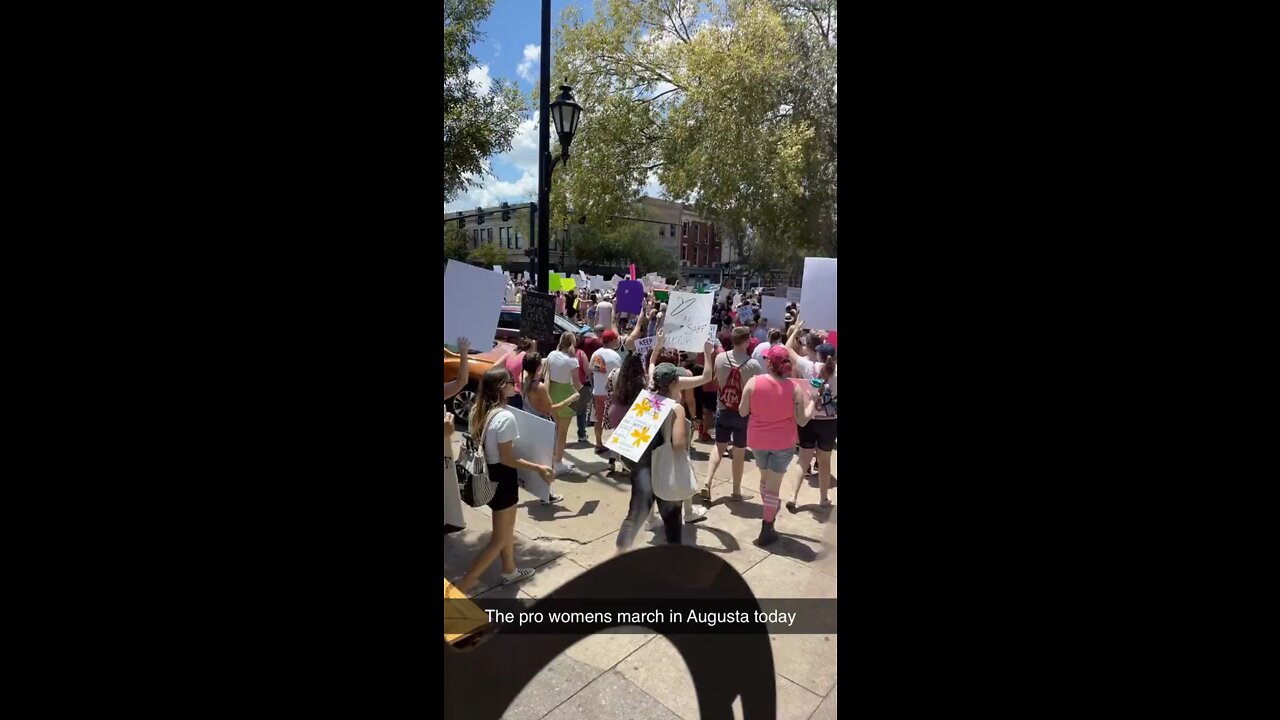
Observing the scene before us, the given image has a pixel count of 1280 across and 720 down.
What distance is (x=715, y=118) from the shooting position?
40.2ft

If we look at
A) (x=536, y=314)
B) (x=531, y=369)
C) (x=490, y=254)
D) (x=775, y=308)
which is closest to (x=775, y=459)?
(x=531, y=369)

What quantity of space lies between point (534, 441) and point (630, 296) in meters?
5.10

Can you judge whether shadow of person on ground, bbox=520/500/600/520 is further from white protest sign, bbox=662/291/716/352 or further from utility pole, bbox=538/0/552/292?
utility pole, bbox=538/0/552/292

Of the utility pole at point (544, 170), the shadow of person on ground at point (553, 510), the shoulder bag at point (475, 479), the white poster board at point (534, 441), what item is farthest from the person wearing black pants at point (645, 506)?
the utility pole at point (544, 170)

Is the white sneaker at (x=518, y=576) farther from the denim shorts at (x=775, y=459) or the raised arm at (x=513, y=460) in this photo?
the denim shorts at (x=775, y=459)

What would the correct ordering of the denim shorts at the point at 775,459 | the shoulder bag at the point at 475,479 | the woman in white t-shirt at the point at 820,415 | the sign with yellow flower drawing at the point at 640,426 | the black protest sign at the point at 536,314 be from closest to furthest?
the shoulder bag at the point at 475,479
the sign with yellow flower drawing at the point at 640,426
the denim shorts at the point at 775,459
the woman in white t-shirt at the point at 820,415
the black protest sign at the point at 536,314

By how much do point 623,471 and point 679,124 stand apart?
869 centimetres

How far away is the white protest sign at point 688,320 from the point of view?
18.5 ft

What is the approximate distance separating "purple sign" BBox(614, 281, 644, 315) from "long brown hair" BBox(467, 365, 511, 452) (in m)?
4.95

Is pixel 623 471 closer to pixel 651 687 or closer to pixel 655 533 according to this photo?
pixel 655 533

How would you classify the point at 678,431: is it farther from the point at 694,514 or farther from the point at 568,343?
the point at 568,343

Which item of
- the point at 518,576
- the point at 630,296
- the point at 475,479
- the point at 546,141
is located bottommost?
the point at 518,576

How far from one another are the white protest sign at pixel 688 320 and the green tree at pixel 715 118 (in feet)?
20.6

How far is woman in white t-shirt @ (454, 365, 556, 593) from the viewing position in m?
3.82
